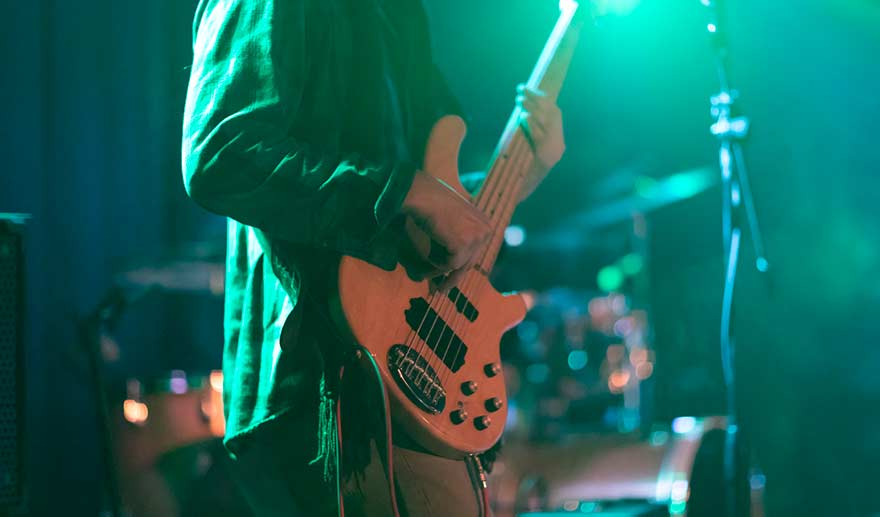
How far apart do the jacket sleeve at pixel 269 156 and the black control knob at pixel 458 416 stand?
1.09 feet

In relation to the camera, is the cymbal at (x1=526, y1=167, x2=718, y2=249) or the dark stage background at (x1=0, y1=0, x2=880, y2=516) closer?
the dark stage background at (x1=0, y1=0, x2=880, y2=516)

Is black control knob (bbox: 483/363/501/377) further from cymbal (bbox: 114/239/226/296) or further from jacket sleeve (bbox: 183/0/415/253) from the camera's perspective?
cymbal (bbox: 114/239/226/296)

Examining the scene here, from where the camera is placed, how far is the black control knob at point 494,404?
1.43 meters

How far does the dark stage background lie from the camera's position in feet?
11.0

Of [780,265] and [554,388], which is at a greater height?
[780,265]

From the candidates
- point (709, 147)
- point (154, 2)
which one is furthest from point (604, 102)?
point (154, 2)

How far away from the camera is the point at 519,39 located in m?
5.41

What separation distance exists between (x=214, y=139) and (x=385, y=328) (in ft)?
1.28

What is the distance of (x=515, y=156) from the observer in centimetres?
181

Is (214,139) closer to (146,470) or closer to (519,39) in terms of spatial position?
(146,470)

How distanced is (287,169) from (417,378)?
Result: 39 cm

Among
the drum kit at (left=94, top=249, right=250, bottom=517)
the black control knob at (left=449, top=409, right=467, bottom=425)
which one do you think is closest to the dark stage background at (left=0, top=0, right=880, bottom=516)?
the drum kit at (left=94, top=249, right=250, bottom=517)

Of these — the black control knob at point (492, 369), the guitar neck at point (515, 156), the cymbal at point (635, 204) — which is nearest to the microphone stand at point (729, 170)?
the guitar neck at point (515, 156)

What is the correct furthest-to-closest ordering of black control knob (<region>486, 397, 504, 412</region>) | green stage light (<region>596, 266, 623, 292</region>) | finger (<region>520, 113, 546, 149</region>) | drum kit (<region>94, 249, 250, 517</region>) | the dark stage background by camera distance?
green stage light (<region>596, 266, 623, 292</region>) → the dark stage background → drum kit (<region>94, 249, 250, 517</region>) → finger (<region>520, 113, 546, 149</region>) → black control knob (<region>486, 397, 504, 412</region>)
